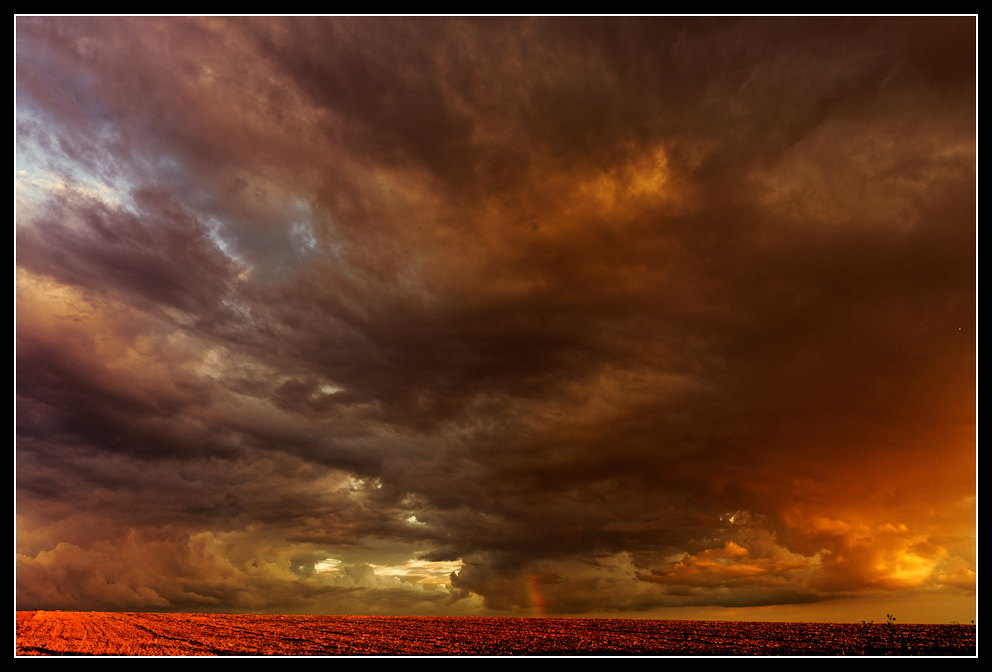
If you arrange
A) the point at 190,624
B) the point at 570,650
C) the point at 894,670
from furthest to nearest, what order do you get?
the point at 190,624, the point at 570,650, the point at 894,670

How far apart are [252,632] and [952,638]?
8854cm

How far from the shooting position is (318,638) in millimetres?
65312

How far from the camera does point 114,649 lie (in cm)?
5378

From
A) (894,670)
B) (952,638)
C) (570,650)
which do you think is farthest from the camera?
(952,638)

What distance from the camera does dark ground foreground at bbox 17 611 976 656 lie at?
185 ft

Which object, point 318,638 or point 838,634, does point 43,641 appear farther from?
point 838,634

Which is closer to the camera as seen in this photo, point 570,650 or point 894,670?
point 894,670

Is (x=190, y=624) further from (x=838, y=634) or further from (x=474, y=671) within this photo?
(x=838, y=634)

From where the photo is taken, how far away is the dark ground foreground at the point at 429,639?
56.2 meters

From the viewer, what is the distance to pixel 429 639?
218ft

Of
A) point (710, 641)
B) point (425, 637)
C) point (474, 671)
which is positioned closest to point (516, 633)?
point (425, 637)

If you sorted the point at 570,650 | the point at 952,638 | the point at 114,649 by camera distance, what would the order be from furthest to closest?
the point at 952,638 → the point at 570,650 → the point at 114,649

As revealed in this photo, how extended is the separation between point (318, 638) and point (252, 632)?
10346 millimetres

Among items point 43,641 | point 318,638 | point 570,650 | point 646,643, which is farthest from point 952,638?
point 43,641
